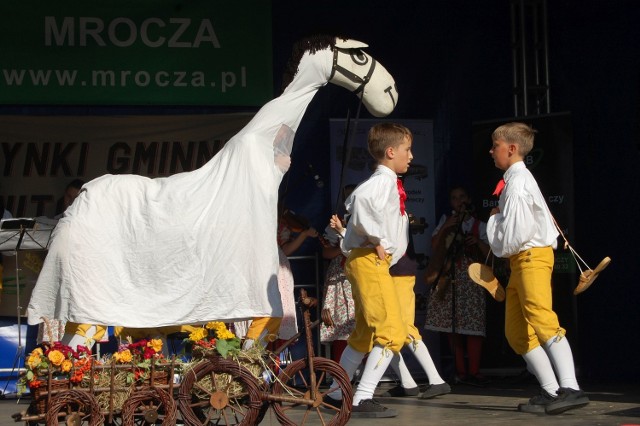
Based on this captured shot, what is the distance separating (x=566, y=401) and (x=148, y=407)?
2.77 m

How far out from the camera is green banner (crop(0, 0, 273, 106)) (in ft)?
32.9

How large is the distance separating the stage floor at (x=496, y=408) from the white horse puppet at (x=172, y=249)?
79cm

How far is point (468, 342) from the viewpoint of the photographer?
1058 cm

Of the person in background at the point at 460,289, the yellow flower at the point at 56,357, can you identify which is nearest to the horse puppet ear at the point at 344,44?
the person in background at the point at 460,289

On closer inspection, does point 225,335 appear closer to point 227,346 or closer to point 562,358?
point 227,346

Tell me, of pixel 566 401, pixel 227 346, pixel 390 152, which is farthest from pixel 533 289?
pixel 227 346

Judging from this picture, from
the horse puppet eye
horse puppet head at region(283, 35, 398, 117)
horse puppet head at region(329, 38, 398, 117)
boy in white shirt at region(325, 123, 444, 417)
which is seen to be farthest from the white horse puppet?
the horse puppet eye

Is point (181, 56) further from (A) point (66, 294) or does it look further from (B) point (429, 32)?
(A) point (66, 294)

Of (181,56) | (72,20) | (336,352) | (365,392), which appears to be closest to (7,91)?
(72,20)

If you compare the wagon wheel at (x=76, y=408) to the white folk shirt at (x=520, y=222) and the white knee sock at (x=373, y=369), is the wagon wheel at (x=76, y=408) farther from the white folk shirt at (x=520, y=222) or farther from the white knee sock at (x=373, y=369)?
the white folk shirt at (x=520, y=222)

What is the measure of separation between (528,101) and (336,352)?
9.16ft

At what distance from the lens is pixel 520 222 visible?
7.71m

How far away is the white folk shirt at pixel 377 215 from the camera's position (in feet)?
24.8

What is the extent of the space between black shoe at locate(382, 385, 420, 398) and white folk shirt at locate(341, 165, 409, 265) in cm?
183
